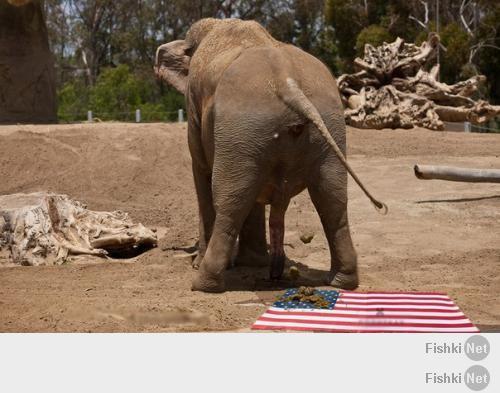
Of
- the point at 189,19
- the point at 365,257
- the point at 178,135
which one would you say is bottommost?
the point at 365,257

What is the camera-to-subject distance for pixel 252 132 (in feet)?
20.8

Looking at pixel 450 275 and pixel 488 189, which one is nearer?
pixel 450 275

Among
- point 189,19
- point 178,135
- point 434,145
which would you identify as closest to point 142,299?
point 178,135

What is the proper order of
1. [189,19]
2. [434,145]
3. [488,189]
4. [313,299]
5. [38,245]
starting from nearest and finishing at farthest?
[313,299] < [38,245] < [488,189] < [434,145] < [189,19]

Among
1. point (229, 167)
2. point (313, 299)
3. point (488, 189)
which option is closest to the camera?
point (313, 299)

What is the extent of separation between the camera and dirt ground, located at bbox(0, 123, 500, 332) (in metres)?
5.91

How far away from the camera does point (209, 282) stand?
6.74 meters

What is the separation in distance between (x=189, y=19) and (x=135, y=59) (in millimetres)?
3446

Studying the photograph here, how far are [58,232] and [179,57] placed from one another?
7.57 ft

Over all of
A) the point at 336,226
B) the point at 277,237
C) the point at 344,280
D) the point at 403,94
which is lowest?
the point at 344,280

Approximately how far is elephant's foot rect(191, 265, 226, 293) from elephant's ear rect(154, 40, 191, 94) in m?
2.63

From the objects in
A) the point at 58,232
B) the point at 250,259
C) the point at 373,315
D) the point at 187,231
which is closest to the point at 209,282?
the point at 250,259

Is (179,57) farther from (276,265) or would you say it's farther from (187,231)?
(276,265)

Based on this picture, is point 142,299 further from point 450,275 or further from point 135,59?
point 135,59
